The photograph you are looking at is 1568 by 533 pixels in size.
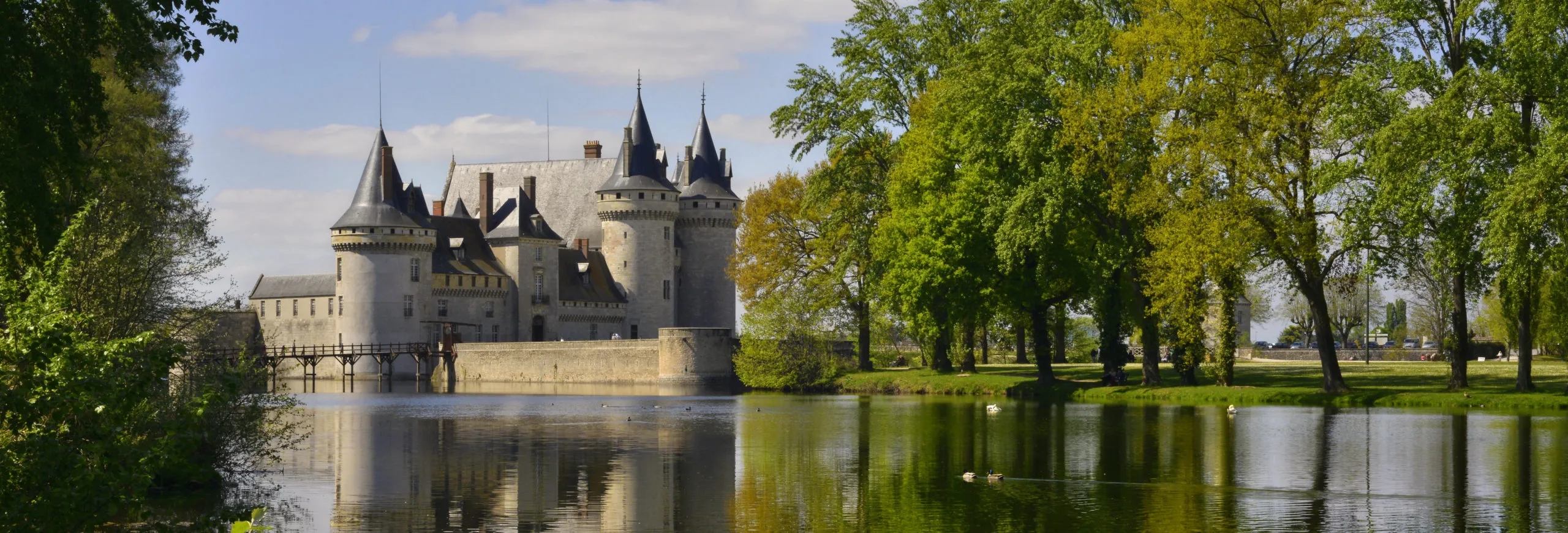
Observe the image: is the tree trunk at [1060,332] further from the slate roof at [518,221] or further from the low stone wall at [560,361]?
the slate roof at [518,221]

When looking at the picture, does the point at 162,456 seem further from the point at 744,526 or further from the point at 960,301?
the point at 960,301

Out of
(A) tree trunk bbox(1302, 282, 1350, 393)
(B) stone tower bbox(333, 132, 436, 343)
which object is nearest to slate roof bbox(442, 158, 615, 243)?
(B) stone tower bbox(333, 132, 436, 343)

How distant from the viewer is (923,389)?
153 ft

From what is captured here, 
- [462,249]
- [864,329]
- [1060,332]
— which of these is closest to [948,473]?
[1060,332]

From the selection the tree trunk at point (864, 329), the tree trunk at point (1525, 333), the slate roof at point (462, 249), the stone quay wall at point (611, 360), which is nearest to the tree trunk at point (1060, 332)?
the tree trunk at point (864, 329)

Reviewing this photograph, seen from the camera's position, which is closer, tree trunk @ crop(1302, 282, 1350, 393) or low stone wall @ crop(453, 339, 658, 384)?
tree trunk @ crop(1302, 282, 1350, 393)

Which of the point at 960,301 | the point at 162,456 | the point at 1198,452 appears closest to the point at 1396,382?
the point at 960,301

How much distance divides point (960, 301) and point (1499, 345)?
3126 centimetres

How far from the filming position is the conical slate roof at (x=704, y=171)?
82.0m

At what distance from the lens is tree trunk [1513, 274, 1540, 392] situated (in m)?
31.6

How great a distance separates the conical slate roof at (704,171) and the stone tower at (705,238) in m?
0.03

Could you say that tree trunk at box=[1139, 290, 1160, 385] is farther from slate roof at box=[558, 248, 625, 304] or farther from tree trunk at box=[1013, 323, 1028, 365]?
slate roof at box=[558, 248, 625, 304]

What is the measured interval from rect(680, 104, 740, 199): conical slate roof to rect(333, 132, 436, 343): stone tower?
13000 millimetres

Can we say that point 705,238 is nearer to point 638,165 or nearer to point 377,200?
point 638,165
